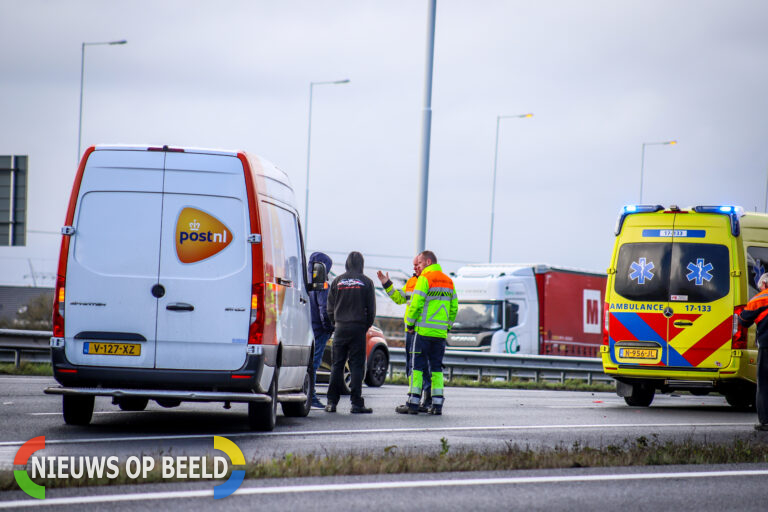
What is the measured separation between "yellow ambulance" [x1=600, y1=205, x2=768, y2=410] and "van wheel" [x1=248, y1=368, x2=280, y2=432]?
7039 mm

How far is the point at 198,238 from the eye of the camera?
1011 cm

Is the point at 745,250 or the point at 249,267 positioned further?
the point at 745,250

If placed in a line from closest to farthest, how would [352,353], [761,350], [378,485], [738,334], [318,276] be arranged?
[378,485], [318,276], [761,350], [352,353], [738,334]

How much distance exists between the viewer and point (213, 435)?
32.9 ft

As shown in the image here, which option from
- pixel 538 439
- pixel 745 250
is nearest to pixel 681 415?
pixel 745 250

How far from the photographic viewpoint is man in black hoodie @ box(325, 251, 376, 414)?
44.0ft

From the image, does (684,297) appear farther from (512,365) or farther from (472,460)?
(512,365)

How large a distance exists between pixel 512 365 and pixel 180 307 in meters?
16.6

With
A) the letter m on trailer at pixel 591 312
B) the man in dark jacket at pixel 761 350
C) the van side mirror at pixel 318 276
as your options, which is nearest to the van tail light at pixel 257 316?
the van side mirror at pixel 318 276

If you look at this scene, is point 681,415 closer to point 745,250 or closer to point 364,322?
point 745,250

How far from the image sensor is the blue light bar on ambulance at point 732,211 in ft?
51.9

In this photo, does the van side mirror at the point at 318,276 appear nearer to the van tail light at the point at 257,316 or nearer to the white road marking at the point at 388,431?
the white road marking at the point at 388,431

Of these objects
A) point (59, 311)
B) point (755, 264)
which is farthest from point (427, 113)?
point (59, 311)

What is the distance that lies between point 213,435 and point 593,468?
3.39m
